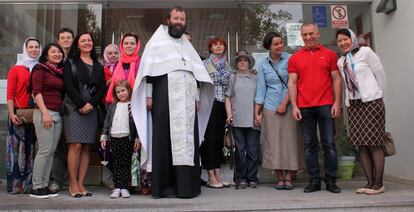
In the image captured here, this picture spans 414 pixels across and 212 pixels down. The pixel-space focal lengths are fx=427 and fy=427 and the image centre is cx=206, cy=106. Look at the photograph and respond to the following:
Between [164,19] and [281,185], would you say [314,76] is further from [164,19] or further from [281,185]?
[164,19]

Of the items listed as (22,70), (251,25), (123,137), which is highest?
(251,25)

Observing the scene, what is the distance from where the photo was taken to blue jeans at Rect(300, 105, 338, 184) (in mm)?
4430

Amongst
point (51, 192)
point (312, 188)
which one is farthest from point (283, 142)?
point (51, 192)

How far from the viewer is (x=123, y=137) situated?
4.37 m

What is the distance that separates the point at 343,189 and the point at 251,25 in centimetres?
271

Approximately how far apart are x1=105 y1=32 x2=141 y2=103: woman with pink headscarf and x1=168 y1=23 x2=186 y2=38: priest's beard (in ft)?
1.43

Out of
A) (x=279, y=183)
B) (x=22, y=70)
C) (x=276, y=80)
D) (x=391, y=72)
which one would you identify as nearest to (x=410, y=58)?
(x=391, y=72)

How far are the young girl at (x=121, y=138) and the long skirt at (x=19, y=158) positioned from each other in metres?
0.98

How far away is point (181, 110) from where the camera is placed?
420cm

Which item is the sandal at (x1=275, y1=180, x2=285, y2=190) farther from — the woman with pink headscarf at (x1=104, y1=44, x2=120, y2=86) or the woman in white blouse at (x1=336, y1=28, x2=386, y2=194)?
the woman with pink headscarf at (x1=104, y1=44, x2=120, y2=86)

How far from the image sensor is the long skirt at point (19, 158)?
15.3 ft

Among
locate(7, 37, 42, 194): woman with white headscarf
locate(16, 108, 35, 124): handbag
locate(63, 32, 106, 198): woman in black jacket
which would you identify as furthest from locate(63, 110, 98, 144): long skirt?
locate(7, 37, 42, 194): woman with white headscarf

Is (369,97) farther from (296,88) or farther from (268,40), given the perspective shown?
(268,40)

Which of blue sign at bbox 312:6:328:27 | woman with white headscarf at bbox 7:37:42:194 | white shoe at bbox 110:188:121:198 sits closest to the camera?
white shoe at bbox 110:188:121:198
